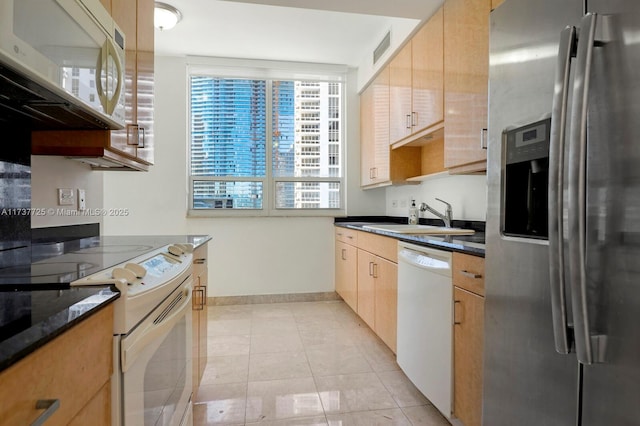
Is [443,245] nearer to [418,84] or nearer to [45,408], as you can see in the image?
[418,84]

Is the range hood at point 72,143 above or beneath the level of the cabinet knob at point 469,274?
above

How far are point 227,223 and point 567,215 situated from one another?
3.39 metres

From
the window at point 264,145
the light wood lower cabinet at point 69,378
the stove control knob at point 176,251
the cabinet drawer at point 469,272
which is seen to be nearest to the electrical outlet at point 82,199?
the stove control knob at point 176,251

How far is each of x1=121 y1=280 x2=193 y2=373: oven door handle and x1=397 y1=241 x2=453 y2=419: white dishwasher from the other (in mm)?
1175

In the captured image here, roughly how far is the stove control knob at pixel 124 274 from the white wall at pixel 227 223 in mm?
2858

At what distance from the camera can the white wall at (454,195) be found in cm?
238

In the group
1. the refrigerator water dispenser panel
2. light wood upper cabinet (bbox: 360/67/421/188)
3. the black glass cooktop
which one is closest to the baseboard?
light wood upper cabinet (bbox: 360/67/421/188)

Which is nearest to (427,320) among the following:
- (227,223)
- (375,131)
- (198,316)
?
(198,316)

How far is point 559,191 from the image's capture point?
844 millimetres

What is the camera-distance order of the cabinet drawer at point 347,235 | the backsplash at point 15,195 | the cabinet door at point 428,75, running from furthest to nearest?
the cabinet drawer at point 347,235 < the cabinet door at point 428,75 < the backsplash at point 15,195

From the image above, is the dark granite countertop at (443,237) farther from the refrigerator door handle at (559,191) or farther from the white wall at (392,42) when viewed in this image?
the white wall at (392,42)

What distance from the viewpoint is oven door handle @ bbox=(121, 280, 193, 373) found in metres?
0.83

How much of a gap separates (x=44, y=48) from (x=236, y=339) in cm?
242

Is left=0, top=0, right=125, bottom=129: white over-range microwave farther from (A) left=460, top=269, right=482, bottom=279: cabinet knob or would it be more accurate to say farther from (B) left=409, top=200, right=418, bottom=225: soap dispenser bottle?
(B) left=409, top=200, right=418, bottom=225: soap dispenser bottle
